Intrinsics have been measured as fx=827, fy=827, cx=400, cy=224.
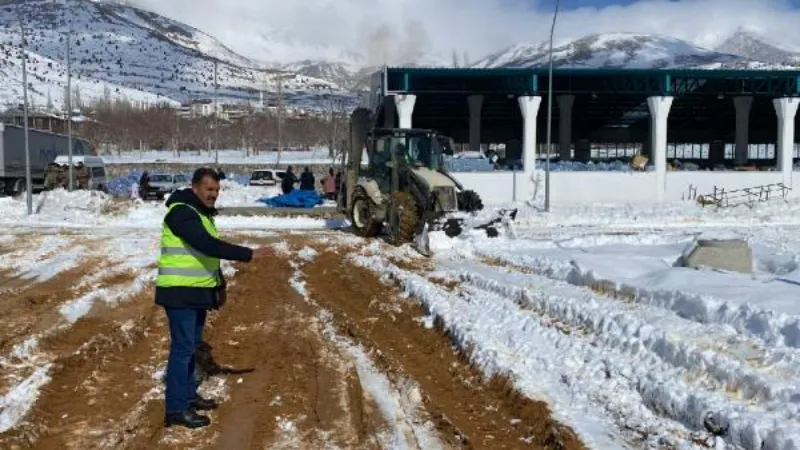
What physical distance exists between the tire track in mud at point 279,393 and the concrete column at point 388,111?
3015 centimetres

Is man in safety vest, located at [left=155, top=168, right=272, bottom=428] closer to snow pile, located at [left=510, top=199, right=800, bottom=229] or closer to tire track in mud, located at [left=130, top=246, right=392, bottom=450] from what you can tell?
tire track in mud, located at [left=130, top=246, right=392, bottom=450]

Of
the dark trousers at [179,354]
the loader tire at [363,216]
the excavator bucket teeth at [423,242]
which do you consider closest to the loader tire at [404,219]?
the excavator bucket teeth at [423,242]

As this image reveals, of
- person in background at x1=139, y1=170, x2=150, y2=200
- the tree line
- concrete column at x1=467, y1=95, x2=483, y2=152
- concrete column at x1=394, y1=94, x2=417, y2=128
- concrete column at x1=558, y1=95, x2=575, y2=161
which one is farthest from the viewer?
the tree line

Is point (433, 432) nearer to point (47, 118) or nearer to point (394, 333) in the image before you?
point (394, 333)

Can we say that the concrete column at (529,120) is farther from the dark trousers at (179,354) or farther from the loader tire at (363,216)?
the dark trousers at (179,354)

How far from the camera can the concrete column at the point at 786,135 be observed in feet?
131

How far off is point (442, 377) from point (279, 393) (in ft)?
4.93

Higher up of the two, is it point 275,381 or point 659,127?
point 659,127

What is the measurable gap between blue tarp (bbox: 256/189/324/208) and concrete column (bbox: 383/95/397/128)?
341 inches

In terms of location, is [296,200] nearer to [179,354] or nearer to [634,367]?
[634,367]

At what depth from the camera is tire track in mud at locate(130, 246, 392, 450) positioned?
5758 millimetres

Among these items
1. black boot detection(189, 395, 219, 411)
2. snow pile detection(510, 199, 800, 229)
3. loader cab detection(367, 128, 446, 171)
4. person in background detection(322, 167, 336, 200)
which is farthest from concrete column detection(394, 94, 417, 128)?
black boot detection(189, 395, 219, 411)

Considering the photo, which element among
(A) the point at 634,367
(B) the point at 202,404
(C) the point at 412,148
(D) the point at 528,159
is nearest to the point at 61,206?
(C) the point at 412,148

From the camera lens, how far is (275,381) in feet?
24.1
